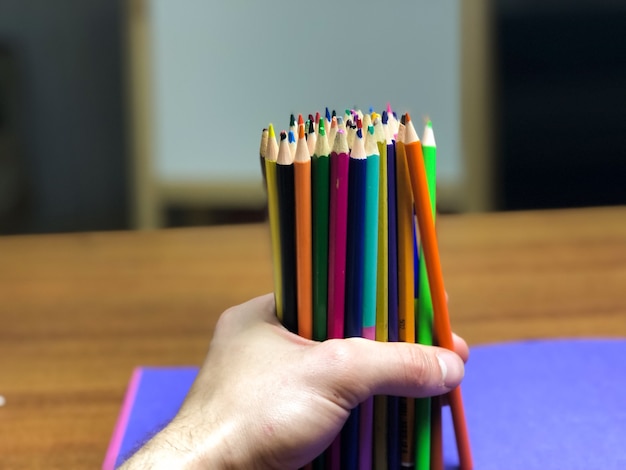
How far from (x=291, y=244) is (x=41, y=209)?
1.35 metres

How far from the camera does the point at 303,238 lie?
40 centimetres

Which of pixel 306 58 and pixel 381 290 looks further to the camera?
pixel 306 58

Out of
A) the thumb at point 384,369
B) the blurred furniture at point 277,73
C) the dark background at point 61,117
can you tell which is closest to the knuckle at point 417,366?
the thumb at point 384,369

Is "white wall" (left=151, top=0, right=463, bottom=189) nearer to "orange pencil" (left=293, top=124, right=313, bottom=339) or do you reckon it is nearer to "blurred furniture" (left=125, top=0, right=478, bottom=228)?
"blurred furniture" (left=125, top=0, right=478, bottom=228)

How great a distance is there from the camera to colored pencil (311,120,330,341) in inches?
15.3

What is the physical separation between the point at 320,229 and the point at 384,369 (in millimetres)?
88

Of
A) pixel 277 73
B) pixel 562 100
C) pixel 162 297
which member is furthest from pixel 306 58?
pixel 162 297

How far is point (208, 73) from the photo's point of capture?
151 centimetres

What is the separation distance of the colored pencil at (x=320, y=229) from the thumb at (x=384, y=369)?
0.02 m

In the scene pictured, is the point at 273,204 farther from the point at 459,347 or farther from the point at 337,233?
the point at 459,347

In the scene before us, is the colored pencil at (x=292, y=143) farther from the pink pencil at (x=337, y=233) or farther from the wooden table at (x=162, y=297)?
the wooden table at (x=162, y=297)

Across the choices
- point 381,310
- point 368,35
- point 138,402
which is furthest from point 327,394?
point 368,35

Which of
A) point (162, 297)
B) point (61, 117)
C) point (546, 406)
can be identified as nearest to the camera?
point (546, 406)

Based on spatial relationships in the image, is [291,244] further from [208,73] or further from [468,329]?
[208,73]
